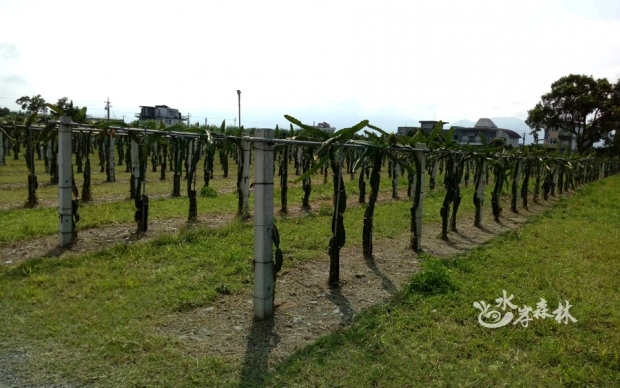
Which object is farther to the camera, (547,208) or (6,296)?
(547,208)

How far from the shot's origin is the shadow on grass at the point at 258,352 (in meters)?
2.96

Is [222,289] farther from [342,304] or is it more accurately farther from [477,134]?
[477,134]

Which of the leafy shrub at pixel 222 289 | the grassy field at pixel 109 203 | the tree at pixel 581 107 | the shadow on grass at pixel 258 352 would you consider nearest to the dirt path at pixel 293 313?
the shadow on grass at pixel 258 352

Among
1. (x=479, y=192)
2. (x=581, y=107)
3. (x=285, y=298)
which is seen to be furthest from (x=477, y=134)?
(x=285, y=298)

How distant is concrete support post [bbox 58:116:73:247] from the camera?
5.99m

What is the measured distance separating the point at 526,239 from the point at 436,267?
3.65 m

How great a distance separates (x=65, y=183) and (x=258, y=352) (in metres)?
4.24

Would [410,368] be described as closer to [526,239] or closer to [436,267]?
[436,267]

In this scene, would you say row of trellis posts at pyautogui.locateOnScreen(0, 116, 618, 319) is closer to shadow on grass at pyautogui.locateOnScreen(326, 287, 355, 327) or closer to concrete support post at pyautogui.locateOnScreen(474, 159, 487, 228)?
concrete support post at pyautogui.locateOnScreen(474, 159, 487, 228)

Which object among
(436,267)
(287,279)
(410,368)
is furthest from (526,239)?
(410,368)

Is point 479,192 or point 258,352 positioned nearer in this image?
point 258,352

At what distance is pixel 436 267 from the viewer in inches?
195

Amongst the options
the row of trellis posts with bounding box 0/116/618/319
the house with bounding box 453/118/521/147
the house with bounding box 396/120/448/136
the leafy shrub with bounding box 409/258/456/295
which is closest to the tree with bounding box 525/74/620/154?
the house with bounding box 396/120/448/136

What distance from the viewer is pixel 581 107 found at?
115 feet
